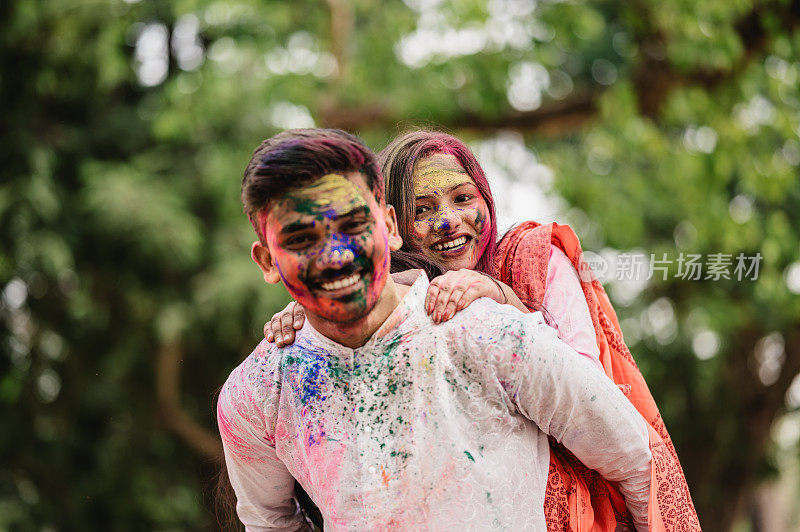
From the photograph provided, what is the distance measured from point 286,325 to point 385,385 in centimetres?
30

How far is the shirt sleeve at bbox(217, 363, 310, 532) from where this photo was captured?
1989 millimetres

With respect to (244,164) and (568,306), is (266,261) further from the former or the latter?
(244,164)

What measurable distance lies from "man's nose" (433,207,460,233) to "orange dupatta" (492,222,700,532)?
19 centimetres

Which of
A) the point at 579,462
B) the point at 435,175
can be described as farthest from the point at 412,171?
the point at 579,462

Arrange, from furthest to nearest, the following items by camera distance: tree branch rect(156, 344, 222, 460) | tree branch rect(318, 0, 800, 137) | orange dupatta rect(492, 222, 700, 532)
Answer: tree branch rect(156, 344, 222, 460) → tree branch rect(318, 0, 800, 137) → orange dupatta rect(492, 222, 700, 532)

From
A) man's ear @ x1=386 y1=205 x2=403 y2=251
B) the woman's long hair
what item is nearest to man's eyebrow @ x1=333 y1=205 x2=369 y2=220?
man's ear @ x1=386 y1=205 x2=403 y2=251

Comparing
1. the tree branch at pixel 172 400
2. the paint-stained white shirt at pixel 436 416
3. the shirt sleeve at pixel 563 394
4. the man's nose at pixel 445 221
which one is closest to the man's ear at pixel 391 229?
the paint-stained white shirt at pixel 436 416

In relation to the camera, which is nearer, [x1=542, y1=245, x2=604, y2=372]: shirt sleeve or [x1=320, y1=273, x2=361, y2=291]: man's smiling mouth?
[x1=320, y1=273, x2=361, y2=291]: man's smiling mouth

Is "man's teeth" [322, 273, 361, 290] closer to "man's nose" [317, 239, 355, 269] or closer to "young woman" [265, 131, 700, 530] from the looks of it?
"man's nose" [317, 239, 355, 269]

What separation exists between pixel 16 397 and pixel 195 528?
2497 mm

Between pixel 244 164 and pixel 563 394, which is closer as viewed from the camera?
pixel 563 394

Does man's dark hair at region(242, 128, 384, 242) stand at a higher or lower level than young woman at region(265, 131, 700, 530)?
higher

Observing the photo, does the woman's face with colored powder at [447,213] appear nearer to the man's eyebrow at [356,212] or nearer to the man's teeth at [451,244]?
the man's teeth at [451,244]

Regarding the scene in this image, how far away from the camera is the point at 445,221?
2.30m
